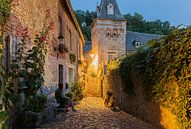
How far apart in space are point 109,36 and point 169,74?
80.4 feet

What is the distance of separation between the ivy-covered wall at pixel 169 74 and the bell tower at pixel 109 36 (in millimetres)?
21791

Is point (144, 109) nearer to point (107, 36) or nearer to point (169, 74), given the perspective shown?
point (169, 74)

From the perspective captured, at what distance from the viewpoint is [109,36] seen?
29.5m

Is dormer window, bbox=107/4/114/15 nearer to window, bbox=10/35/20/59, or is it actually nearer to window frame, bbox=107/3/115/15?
window frame, bbox=107/3/115/15

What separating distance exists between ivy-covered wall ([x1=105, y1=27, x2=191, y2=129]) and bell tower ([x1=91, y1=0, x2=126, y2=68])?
2179 cm

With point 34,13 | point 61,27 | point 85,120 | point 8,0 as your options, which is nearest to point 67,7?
point 61,27

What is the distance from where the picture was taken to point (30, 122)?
5828 millimetres

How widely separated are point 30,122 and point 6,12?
258 centimetres

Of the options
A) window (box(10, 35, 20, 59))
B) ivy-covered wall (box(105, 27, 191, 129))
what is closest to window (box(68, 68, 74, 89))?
ivy-covered wall (box(105, 27, 191, 129))

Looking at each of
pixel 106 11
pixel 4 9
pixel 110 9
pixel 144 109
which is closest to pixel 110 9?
pixel 110 9

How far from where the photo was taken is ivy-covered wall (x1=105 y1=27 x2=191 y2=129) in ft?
15.1

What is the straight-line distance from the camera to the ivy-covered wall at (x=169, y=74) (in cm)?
460

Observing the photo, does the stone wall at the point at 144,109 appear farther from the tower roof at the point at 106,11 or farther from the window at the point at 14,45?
the tower roof at the point at 106,11

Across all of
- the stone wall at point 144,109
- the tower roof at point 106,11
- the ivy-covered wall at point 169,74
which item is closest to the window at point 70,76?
the stone wall at point 144,109
